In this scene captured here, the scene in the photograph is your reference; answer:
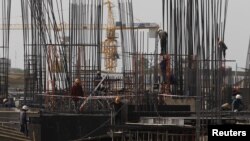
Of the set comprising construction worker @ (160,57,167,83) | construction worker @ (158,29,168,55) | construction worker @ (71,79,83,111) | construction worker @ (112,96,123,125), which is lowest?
construction worker @ (112,96,123,125)

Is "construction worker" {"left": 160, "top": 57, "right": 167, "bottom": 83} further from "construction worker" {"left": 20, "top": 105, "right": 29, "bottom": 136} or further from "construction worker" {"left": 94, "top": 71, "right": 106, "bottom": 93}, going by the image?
"construction worker" {"left": 20, "top": 105, "right": 29, "bottom": 136}

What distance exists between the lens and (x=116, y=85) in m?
30.0

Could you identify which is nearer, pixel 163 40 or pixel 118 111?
pixel 118 111

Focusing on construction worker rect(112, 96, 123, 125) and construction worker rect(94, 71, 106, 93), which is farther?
construction worker rect(94, 71, 106, 93)

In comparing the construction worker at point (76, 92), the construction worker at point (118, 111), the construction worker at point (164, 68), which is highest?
the construction worker at point (164, 68)

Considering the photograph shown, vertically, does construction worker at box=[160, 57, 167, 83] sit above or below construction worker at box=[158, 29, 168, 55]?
below

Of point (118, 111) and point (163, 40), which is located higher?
point (163, 40)

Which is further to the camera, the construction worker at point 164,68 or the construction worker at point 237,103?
the construction worker at point 164,68

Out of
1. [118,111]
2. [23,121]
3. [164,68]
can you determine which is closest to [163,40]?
[164,68]

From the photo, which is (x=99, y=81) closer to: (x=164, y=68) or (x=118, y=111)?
(x=164, y=68)

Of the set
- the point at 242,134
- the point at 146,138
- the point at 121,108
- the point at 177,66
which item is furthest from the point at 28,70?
the point at 242,134

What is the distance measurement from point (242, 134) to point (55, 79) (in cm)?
1662

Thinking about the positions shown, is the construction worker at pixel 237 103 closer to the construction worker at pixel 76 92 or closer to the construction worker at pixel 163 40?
the construction worker at pixel 163 40

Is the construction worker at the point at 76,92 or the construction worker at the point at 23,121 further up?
the construction worker at the point at 76,92
